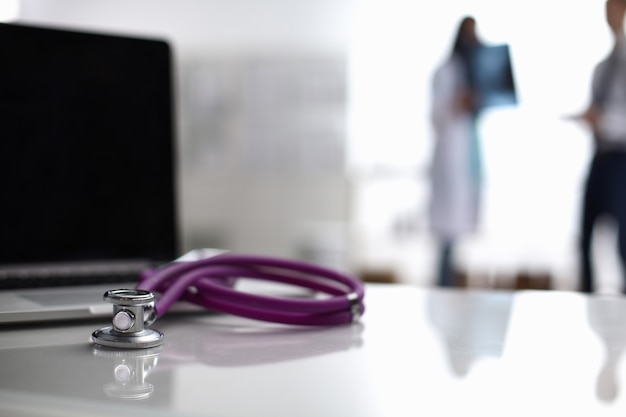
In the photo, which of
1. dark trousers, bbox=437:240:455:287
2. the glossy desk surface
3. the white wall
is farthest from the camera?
the white wall

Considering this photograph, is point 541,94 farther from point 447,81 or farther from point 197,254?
point 197,254

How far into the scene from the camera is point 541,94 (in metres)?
1.89

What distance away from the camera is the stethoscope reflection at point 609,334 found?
0.98 feet

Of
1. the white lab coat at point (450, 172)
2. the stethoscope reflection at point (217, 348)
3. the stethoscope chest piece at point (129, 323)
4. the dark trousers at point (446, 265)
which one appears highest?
the stethoscope chest piece at point (129, 323)

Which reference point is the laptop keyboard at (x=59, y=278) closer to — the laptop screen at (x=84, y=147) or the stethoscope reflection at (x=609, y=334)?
the laptop screen at (x=84, y=147)

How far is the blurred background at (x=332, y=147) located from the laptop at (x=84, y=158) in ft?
6.34

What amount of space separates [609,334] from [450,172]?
6.42ft

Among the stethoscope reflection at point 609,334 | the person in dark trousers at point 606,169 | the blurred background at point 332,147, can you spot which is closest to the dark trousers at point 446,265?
the blurred background at point 332,147

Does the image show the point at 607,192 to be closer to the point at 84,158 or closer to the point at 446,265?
the point at 446,265

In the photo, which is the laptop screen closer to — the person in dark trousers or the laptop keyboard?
the laptop keyboard

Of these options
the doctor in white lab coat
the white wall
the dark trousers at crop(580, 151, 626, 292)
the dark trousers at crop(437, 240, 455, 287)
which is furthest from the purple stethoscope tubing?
the white wall

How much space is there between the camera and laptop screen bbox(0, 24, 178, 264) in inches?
23.2

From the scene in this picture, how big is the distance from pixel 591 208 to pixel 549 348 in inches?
69.0

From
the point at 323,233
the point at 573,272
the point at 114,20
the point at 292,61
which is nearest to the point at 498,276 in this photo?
the point at 573,272
